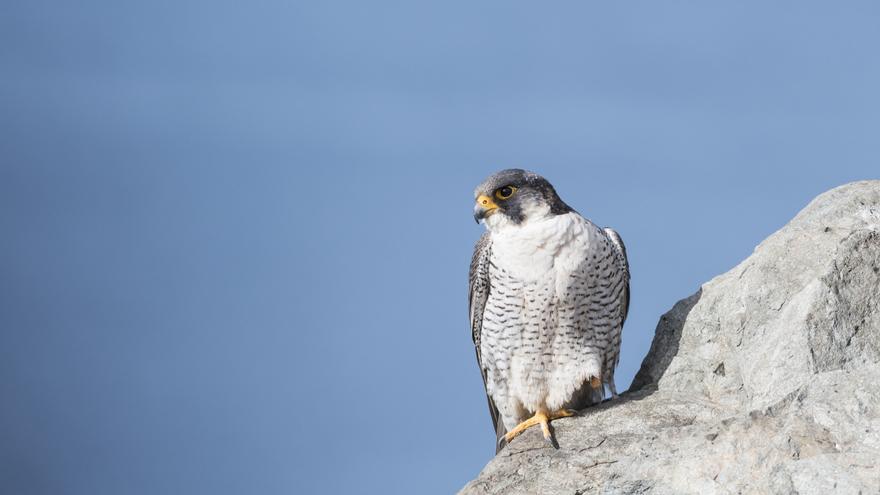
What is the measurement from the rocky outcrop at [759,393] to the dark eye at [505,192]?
1.25 meters

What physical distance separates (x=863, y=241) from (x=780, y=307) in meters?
0.55

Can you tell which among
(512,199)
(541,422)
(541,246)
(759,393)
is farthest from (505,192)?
(759,393)

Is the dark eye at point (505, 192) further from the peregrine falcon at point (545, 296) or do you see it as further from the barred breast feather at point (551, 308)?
the barred breast feather at point (551, 308)

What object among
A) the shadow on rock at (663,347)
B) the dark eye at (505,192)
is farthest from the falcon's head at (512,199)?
the shadow on rock at (663,347)

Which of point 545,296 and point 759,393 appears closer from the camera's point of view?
point 759,393

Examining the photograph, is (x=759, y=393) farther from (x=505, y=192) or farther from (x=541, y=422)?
(x=505, y=192)

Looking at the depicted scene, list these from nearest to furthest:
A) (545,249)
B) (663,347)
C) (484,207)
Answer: (545,249), (484,207), (663,347)

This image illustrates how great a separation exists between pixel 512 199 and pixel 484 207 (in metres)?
0.16

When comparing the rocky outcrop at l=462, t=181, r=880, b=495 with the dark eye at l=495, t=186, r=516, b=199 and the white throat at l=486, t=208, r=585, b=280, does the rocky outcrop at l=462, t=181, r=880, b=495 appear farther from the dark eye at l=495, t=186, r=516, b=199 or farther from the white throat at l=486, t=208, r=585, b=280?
the dark eye at l=495, t=186, r=516, b=199

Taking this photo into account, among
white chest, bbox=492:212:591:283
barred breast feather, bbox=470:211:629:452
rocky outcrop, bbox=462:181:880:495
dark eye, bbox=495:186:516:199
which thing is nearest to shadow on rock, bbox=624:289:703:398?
rocky outcrop, bbox=462:181:880:495

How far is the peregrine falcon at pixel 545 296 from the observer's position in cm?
650

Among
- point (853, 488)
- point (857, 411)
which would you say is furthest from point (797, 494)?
point (857, 411)

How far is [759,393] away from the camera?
19.8 ft

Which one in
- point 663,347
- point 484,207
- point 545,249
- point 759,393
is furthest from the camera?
point 663,347
